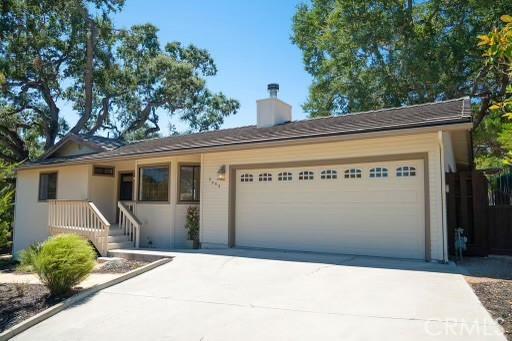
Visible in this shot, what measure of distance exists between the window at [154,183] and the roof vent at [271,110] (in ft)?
11.3

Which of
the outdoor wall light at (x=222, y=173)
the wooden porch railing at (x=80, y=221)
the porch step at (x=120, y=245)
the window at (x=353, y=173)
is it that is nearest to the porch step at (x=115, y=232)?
the wooden porch railing at (x=80, y=221)

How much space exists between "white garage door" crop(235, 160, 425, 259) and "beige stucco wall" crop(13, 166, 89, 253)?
6.66 m

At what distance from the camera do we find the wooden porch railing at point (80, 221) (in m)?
11.5

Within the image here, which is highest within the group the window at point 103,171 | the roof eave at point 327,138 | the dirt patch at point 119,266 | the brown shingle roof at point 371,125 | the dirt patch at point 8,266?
the brown shingle roof at point 371,125

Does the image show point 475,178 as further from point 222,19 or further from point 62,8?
point 62,8

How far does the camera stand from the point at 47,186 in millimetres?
15844

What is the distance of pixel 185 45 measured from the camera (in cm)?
2891

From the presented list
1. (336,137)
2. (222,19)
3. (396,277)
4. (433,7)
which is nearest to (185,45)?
(222,19)

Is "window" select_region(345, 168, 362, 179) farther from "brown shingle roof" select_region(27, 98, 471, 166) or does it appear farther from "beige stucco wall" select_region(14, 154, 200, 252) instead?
"beige stucco wall" select_region(14, 154, 200, 252)

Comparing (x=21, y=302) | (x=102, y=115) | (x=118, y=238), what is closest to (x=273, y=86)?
(x=118, y=238)

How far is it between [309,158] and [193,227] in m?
4.39

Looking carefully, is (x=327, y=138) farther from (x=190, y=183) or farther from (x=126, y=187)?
(x=126, y=187)

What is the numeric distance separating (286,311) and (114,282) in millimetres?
3834

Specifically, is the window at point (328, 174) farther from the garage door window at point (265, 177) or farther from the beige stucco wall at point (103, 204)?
the beige stucco wall at point (103, 204)
